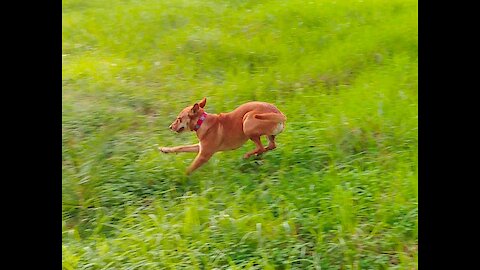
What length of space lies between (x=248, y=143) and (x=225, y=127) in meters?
0.37

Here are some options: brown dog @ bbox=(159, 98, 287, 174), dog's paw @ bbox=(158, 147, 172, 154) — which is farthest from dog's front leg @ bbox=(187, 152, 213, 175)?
dog's paw @ bbox=(158, 147, 172, 154)

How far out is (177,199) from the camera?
4.03m

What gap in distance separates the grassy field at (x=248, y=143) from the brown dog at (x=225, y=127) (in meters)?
0.16

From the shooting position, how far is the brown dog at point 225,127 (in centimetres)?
420

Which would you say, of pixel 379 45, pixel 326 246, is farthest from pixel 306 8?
pixel 326 246

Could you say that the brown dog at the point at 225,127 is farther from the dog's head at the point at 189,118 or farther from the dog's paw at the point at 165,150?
the dog's paw at the point at 165,150

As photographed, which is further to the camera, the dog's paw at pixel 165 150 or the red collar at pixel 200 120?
the dog's paw at pixel 165 150

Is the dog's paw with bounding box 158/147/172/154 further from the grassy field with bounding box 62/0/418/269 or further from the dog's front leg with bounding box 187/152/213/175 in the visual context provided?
the dog's front leg with bounding box 187/152/213/175

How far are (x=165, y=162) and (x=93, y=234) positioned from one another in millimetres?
823

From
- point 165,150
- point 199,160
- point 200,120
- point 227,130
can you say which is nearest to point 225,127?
point 227,130

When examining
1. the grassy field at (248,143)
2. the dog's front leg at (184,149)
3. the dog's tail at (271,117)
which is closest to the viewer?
the grassy field at (248,143)

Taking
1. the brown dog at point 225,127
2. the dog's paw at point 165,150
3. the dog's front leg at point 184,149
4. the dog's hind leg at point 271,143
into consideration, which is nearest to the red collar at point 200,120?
the brown dog at point 225,127

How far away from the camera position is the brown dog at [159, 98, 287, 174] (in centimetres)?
420

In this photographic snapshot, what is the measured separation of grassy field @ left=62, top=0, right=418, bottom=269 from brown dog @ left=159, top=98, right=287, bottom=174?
16cm
